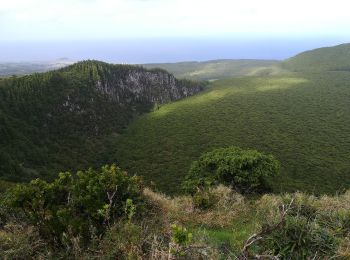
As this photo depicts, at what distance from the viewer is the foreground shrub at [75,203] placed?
8.62m

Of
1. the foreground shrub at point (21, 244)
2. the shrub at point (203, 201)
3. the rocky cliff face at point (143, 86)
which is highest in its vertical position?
the foreground shrub at point (21, 244)

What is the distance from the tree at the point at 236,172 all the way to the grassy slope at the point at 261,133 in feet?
53.6

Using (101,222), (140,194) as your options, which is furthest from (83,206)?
(140,194)

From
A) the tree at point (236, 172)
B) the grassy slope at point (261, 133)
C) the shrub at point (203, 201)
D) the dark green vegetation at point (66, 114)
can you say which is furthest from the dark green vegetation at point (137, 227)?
the dark green vegetation at point (66, 114)

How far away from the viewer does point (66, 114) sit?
324 ft

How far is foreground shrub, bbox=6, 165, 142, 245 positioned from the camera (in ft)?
28.3

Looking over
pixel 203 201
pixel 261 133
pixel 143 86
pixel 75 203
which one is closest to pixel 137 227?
pixel 75 203

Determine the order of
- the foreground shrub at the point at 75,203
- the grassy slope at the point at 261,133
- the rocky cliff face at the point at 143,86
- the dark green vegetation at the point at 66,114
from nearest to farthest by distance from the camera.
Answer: the foreground shrub at the point at 75,203 → the grassy slope at the point at 261,133 → the dark green vegetation at the point at 66,114 → the rocky cliff face at the point at 143,86

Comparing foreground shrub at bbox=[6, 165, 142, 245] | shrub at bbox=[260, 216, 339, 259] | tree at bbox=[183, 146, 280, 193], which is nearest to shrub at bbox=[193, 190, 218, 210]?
foreground shrub at bbox=[6, 165, 142, 245]

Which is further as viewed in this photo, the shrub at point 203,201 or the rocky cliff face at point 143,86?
the rocky cliff face at point 143,86

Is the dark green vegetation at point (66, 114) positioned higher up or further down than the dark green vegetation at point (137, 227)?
further down

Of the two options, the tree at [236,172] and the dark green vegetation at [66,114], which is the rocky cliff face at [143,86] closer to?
the dark green vegetation at [66,114]

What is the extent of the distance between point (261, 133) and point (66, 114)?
4951cm

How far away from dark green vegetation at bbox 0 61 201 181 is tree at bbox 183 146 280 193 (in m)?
34.9
